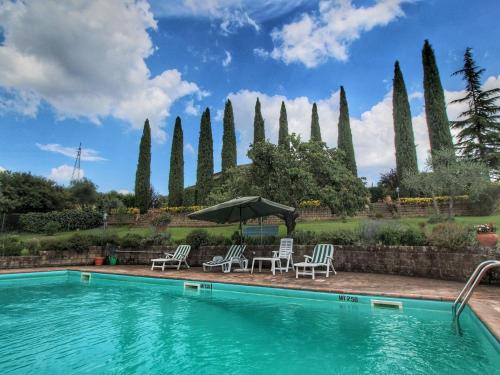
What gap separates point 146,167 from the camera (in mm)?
30344

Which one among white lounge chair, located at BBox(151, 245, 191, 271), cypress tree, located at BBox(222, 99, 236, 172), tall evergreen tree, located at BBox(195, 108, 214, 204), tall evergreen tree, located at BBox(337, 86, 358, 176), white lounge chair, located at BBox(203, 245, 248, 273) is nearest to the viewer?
white lounge chair, located at BBox(203, 245, 248, 273)

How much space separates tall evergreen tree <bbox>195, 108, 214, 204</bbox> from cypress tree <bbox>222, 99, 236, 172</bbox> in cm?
144

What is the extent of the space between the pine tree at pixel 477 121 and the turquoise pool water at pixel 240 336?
22.2 m

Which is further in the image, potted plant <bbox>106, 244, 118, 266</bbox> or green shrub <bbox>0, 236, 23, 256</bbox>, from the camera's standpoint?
potted plant <bbox>106, 244, 118, 266</bbox>

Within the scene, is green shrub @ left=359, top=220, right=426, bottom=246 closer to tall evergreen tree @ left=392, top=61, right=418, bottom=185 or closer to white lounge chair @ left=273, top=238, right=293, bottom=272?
white lounge chair @ left=273, top=238, right=293, bottom=272

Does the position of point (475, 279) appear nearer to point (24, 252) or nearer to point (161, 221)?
point (24, 252)

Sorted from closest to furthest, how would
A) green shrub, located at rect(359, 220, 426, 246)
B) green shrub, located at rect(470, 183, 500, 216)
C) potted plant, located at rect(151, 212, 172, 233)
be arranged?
1. green shrub, located at rect(359, 220, 426, 246)
2. green shrub, located at rect(470, 183, 500, 216)
3. potted plant, located at rect(151, 212, 172, 233)

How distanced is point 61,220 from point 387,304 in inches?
962

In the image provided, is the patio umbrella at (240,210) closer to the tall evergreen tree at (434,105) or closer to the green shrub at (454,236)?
the green shrub at (454,236)

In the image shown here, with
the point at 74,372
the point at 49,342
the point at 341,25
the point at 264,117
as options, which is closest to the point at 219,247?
the point at 49,342

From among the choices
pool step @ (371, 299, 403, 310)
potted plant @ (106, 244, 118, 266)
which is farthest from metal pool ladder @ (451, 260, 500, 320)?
potted plant @ (106, 244, 118, 266)

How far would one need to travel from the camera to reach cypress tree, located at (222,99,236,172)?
1191 inches

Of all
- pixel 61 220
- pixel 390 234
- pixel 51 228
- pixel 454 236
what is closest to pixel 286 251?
pixel 390 234

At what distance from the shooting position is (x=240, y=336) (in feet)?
16.0
